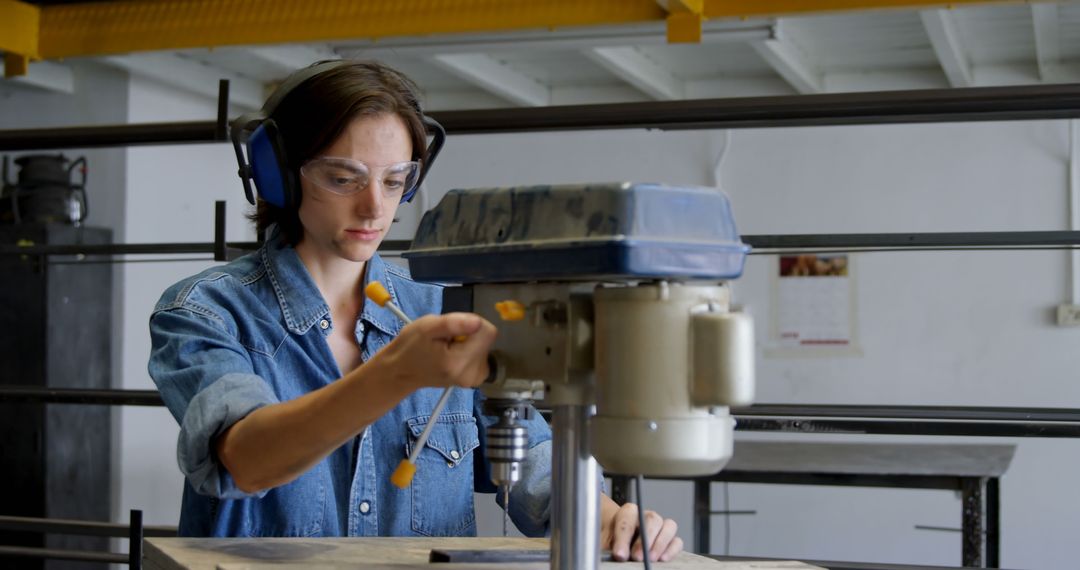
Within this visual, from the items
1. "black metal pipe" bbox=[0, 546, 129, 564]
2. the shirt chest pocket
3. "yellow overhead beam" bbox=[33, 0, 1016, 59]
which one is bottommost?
"black metal pipe" bbox=[0, 546, 129, 564]

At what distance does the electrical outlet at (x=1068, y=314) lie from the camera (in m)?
5.71

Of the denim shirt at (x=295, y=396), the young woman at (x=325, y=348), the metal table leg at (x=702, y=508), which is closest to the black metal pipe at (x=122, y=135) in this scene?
the young woman at (x=325, y=348)

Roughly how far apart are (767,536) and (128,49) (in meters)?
4.14

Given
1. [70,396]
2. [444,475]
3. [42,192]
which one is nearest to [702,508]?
[70,396]

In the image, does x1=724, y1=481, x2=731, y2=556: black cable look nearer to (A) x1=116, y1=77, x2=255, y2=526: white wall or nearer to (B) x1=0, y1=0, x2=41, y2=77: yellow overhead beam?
(A) x1=116, y1=77, x2=255, y2=526: white wall

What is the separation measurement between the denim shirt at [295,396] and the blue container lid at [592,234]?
0.36 meters

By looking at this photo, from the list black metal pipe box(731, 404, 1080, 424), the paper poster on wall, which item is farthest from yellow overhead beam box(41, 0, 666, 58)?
the paper poster on wall

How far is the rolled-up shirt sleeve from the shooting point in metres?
1.07

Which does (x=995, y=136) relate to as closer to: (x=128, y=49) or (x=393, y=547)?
(x=128, y=49)

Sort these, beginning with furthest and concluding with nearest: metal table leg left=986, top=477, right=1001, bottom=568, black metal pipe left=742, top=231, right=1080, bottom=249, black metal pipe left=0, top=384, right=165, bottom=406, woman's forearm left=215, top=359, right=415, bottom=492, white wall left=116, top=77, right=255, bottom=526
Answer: white wall left=116, top=77, right=255, bottom=526
metal table leg left=986, top=477, right=1001, bottom=568
black metal pipe left=0, top=384, right=165, bottom=406
black metal pipe left=742, top=231, right=1080, bottom=249
woman's forearm left=215, top=359, right=415, bottom=492

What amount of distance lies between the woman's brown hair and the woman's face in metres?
0.01

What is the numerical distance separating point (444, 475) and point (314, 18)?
2.37 metres

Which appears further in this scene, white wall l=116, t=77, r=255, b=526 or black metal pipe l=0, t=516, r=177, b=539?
white wall l=116, t=77, r=255, b=526

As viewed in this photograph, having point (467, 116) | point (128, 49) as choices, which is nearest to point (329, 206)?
point (467, 116)
